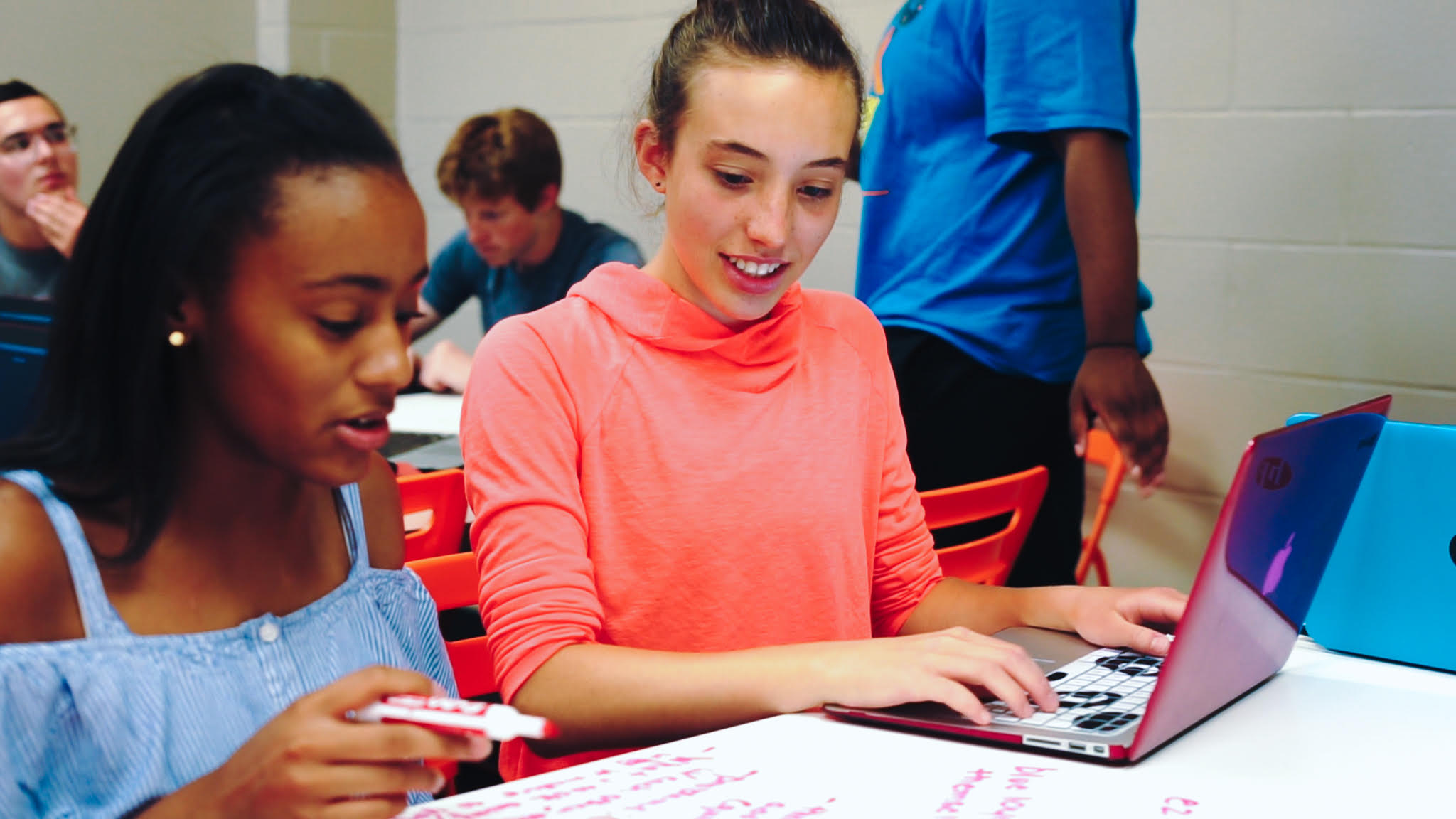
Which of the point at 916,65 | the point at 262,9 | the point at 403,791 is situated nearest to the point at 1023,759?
the point at 403,791

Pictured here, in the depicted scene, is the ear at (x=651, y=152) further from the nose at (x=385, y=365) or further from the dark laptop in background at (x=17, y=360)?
the dark laptop in background at (x=17, y=360)

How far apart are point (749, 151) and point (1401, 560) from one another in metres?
0.62

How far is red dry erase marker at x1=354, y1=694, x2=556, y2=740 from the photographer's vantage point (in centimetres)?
52

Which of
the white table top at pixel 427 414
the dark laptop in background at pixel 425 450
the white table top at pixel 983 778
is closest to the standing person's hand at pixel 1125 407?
the white table top at pixel 983 778

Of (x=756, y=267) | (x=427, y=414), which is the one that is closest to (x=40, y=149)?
(x=427, y=414)

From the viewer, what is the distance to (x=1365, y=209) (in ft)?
8.20

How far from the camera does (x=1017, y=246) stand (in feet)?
5.41

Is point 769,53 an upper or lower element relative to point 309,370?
upper

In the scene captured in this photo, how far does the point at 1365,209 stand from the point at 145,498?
7.89 ft

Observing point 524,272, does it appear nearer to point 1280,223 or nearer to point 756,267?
point 1280,223

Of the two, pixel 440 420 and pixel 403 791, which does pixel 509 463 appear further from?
pixel 440 420

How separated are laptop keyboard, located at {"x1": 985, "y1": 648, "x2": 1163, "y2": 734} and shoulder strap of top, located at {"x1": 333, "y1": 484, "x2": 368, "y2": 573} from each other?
435 mm

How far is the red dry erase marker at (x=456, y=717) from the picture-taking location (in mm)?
516

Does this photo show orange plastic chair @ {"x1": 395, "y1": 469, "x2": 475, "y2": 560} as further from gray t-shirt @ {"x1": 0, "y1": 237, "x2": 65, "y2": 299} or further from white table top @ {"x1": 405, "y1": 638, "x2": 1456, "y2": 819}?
gray t-shirt @ {"x1": 0, "y1": 237, "x2": 65, "y2": 299}
